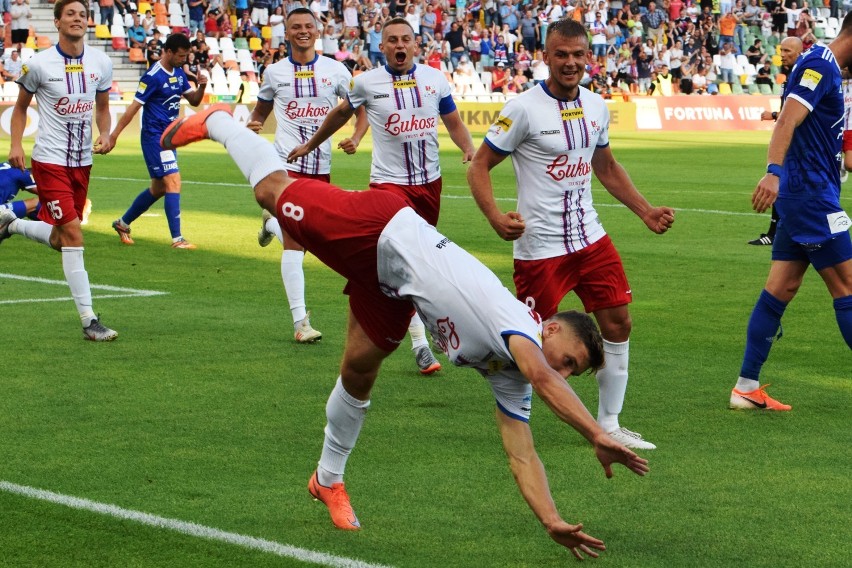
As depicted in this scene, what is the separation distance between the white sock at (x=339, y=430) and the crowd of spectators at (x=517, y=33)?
1283 inches

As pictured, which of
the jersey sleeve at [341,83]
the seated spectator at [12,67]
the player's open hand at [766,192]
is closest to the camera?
the player's open hand at [766,192]

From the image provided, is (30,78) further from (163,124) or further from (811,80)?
(811,80)

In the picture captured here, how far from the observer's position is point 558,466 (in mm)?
6461

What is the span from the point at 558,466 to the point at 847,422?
6.29 feet

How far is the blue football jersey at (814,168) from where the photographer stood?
23.5 ft

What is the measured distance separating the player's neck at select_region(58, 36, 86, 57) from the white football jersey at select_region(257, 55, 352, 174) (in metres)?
1.40

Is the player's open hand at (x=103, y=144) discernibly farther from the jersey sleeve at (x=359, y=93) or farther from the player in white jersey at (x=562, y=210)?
the player in white jersey at (x=562, y=210)

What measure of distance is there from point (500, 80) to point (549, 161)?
37078mm

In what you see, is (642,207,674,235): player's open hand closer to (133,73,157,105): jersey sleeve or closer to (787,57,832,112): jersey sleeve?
(787,57,832,112): jersey sleeve

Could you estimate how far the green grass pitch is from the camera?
5281mm


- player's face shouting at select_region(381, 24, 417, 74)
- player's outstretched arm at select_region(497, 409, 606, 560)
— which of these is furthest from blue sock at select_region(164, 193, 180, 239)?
player's outstretched arm at select_region(497, 409, 606, 560)

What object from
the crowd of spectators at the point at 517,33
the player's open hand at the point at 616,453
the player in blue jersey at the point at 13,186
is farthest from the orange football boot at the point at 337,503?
the crowd of spectators at the point at 517,33

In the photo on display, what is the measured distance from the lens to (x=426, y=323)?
4.92 metres

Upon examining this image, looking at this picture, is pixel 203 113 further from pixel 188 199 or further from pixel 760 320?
pixel 188 199
